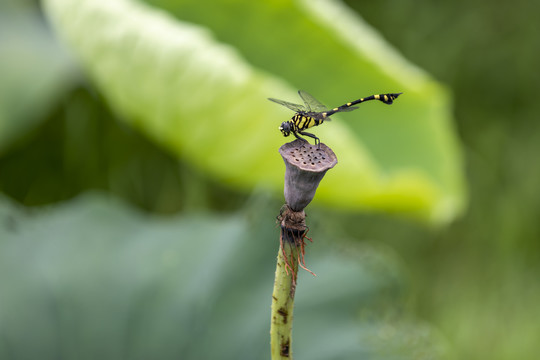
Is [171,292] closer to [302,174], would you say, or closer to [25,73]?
[302,174]

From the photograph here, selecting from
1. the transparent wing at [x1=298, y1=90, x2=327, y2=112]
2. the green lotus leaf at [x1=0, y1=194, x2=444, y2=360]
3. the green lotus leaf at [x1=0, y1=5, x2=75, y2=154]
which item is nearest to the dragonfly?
the transparent wing at [x1=298, y1=90, x2=327, y2=112]

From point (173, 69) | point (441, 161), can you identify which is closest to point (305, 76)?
point (441, 161)

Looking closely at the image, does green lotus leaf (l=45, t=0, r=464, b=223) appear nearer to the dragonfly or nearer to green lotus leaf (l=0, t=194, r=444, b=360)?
green lotus leaf (l=0, t=194, r=444, b=360)

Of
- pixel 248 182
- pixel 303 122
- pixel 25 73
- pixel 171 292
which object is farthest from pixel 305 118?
pixel 25 73

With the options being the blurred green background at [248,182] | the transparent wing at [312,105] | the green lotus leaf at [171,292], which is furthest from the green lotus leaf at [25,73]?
the transparent wing at [312,105]

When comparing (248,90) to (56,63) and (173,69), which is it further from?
(56,63)

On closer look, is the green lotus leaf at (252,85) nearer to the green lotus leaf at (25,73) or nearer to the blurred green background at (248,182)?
the blurred green background at (248,182)
